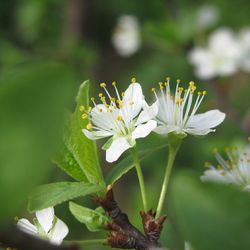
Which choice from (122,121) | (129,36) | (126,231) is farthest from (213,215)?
(129,36)

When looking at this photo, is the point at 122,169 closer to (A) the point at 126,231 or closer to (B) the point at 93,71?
(A) the point at 126,231

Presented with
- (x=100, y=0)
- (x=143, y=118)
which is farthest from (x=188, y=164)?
(x=143, y=118)

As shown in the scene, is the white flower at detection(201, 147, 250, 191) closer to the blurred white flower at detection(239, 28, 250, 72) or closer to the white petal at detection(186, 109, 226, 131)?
the white petal at detection(186, 109, 226, 131)

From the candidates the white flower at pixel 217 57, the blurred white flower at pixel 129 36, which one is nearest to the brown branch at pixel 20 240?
the white flower at pixel 217 57

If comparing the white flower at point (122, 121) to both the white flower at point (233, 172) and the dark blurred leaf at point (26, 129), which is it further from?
the dark blurred leaf at point (26, 129)

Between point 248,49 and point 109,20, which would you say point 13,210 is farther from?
point 109,20

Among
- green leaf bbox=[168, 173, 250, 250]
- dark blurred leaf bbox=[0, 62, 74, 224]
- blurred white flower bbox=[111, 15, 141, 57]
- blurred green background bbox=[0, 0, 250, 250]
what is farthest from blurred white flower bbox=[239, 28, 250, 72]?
dark blurred leaf bbox=[0, 62, 74, 224]
